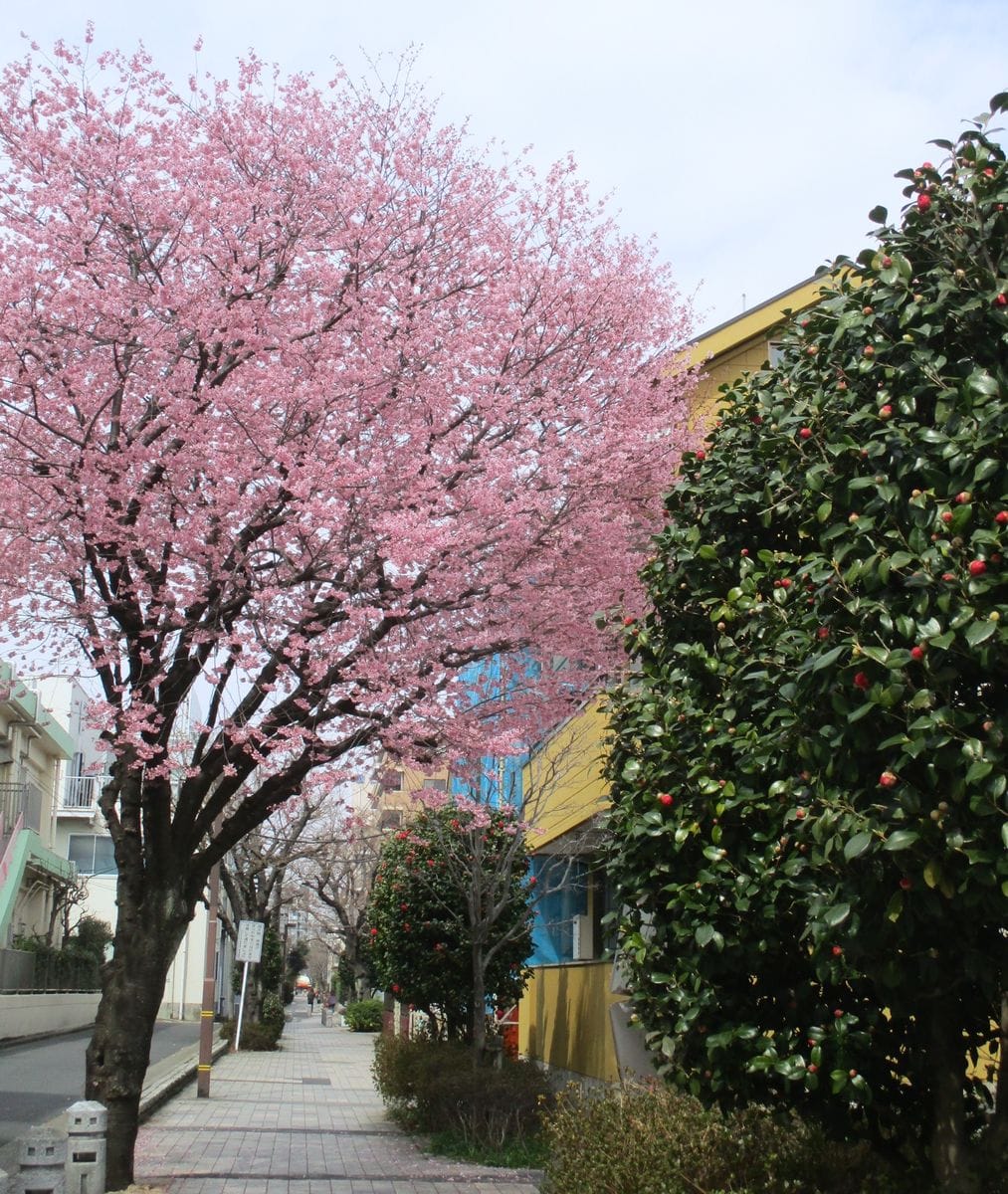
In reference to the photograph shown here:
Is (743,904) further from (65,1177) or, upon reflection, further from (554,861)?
(554,861)

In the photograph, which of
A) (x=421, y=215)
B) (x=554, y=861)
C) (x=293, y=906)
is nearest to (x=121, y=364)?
(x=421, y=215)

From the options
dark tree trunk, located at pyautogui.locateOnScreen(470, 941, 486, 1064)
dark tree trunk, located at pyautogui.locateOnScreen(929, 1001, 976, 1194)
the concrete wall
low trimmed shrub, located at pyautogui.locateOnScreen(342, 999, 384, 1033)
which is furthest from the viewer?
low trimmed shrub, located at pyautogui.locateOnScreen(342, 999, 384, 1033)

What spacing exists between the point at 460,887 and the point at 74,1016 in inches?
1043

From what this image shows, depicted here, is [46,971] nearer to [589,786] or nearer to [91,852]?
[91,852]

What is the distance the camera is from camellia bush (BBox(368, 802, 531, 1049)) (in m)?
15.2

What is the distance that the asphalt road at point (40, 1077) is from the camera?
1590 centimetres

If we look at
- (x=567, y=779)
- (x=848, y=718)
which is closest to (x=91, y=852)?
(x=567, y=779)

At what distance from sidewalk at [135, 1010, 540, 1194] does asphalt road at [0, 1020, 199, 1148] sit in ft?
4.48

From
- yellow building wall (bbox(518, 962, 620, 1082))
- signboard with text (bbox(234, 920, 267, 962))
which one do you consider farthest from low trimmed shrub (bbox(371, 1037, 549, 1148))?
signboard with text (bbox(234, 920, 267, 962))

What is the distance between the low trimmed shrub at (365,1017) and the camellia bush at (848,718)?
4465 cm

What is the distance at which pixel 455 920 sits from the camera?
16469mm

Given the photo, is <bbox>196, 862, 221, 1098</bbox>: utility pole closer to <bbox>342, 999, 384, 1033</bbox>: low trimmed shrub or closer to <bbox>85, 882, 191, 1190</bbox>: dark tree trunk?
<bbox>85, 882, 191, 1190</bbox>: dark tree trunk

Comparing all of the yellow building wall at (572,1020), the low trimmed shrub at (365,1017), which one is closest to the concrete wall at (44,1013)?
the low trimmed shrub at (365,1017)

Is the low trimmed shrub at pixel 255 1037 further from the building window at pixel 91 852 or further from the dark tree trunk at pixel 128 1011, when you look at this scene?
the dark tree trunk at pixel 128 1011
